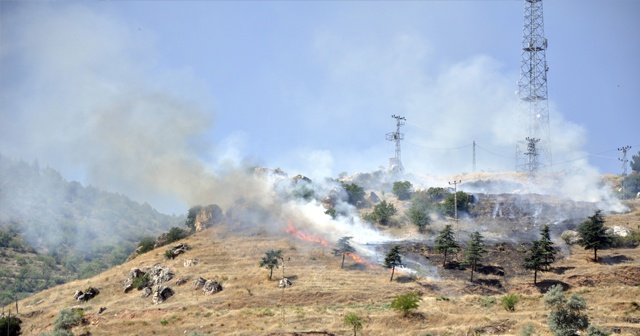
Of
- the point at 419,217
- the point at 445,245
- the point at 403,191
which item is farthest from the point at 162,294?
the point at 403,191

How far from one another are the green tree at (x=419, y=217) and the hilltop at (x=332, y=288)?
70.8 inches

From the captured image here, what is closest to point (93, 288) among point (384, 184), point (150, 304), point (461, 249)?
point (150, 304)

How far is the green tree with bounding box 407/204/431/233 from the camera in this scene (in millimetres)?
126750

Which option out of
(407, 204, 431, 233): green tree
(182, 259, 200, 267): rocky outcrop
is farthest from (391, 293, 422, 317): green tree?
(407, 204, 431, 233): green tree

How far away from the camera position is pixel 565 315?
6512 centimetres

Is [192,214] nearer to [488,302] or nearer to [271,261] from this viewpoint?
[271,261]

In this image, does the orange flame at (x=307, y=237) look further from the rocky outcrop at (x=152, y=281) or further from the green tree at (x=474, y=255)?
the rocky outcrop at (x=152, y=281)

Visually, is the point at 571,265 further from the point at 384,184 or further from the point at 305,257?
the point at 384,184

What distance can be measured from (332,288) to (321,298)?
3.74 meters

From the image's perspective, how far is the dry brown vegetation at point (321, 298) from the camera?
7319cm

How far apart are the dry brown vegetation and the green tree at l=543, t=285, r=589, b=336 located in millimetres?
2365

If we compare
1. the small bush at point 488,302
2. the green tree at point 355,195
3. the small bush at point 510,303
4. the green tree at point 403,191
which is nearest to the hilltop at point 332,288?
the small bush at point 488,302

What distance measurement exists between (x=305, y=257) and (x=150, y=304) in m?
29.6

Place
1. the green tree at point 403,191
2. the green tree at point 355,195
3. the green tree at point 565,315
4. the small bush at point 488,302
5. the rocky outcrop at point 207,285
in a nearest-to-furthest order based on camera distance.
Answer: the green tree at point 565,315
the small bush at point 488,302
the rocky outcrop at point 207,285
the green tree at point 355,195
the green tree at point 403,191
